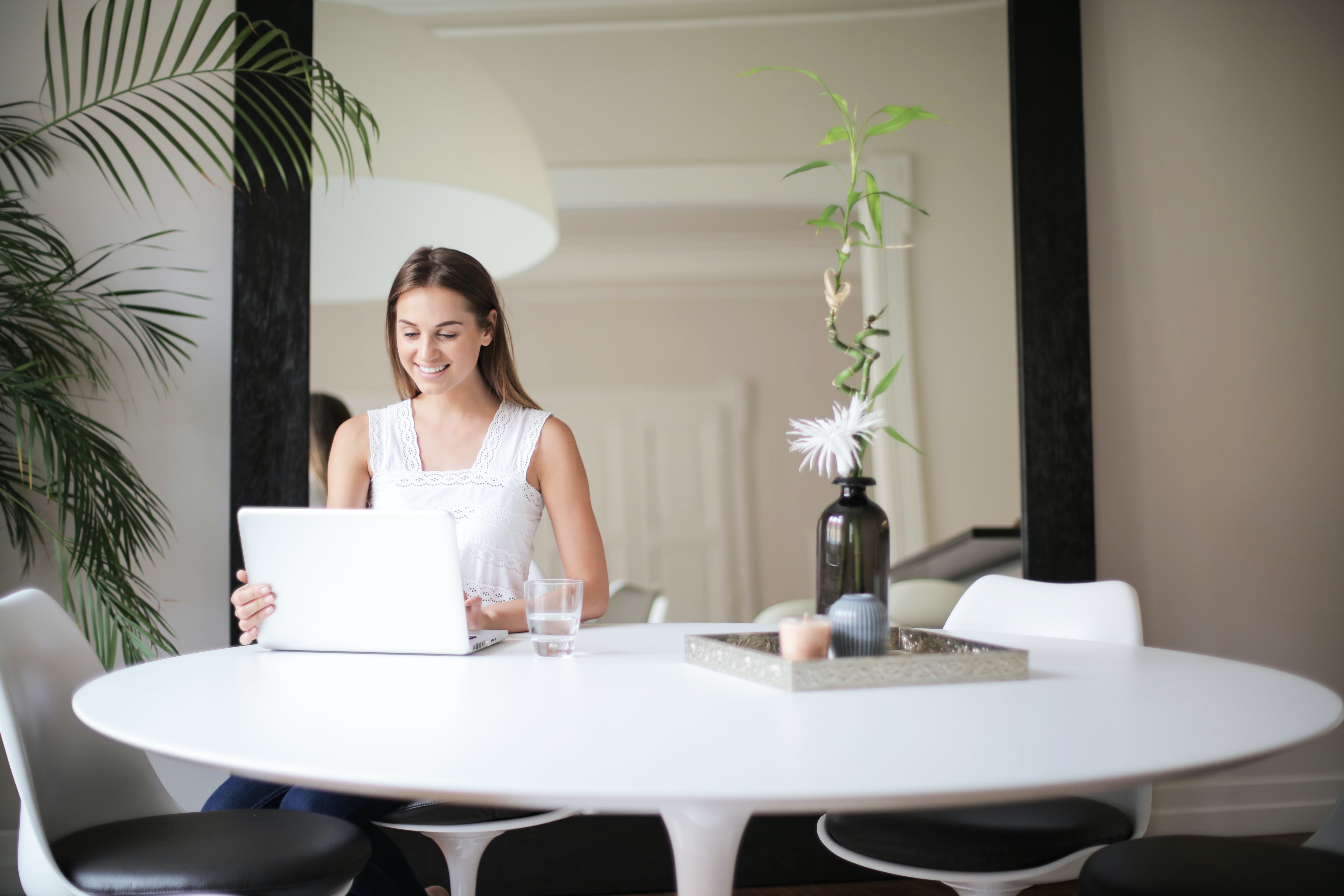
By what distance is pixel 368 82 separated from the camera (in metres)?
2.54

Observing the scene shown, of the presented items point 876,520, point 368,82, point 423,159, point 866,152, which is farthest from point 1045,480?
point 368,82

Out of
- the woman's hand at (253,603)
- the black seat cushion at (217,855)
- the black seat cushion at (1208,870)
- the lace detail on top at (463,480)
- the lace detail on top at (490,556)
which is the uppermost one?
the lace detail on top at (463,480)

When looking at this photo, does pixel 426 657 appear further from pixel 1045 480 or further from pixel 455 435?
pixel 1045 480

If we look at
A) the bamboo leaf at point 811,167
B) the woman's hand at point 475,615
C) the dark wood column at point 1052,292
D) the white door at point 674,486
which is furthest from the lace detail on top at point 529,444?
the dark wood column at point 1052,292

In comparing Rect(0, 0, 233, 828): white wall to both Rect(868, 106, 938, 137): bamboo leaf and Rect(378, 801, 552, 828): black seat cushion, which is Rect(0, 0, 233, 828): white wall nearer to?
Rect(378, 801, 552, 828): black seat cushion

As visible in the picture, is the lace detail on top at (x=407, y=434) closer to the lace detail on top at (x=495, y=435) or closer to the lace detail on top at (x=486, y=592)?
the lace detail on top at (x=495, y=435)

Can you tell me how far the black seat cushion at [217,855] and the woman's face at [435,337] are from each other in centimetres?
87

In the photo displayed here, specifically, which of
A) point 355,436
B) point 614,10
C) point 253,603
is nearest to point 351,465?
point 355,436

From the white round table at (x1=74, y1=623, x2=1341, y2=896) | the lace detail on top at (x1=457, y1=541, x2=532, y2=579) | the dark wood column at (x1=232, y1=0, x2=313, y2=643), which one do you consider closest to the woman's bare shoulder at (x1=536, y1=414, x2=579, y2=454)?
the lace detail on top at (x1=457, y1=541, x2=532, y2=579)

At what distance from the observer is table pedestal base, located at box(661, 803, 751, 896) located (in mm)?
1024

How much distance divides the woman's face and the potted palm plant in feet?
1.13

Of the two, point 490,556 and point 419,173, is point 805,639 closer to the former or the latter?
point 490,556

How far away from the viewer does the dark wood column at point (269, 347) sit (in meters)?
2.42

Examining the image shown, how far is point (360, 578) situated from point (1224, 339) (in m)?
2.42
